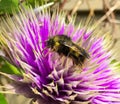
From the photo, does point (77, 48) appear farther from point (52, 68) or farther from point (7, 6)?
point (7, 6)

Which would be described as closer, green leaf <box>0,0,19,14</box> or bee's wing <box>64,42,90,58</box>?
bee's wing <box>64,42,90,58</box>

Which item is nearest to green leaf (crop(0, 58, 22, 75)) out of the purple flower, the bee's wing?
the purple flower

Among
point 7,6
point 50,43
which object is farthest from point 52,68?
point 7,6

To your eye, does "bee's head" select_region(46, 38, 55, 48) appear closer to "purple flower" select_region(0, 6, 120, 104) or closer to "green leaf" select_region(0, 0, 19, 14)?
"purple flower" select_region(0, 6, 120, 104)

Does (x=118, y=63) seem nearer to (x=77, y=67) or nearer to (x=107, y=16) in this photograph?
(x=77, y=67)

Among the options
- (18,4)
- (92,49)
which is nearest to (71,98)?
(92,49)
